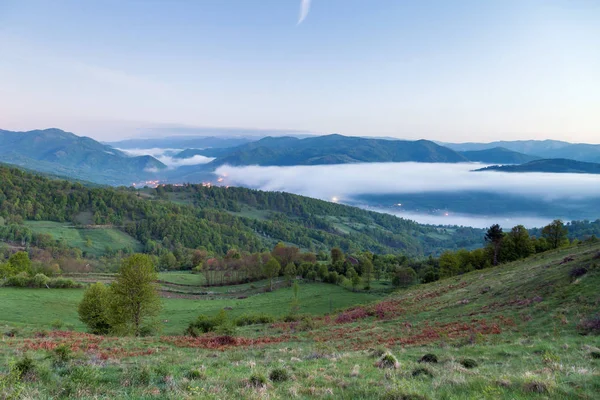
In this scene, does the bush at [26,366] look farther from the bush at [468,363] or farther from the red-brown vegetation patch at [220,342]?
the bush at [468,363]

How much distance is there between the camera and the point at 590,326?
61.6 feet

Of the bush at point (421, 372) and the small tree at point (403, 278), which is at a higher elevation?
the bush at point (421, 372)

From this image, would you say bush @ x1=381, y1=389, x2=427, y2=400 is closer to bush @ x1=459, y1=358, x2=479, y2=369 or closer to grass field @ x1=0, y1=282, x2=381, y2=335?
bush @ x1=459, y1=358, x2=479, y2=369

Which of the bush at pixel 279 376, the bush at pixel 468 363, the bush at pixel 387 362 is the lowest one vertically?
the bush at pixel 387 362

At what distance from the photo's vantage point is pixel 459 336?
2212 centimetres

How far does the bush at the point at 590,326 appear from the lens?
59.7 ft

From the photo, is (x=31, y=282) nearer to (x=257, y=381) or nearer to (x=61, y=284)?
(x=61, y=284)

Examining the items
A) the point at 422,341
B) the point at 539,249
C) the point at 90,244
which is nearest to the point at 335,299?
the point at 539,249

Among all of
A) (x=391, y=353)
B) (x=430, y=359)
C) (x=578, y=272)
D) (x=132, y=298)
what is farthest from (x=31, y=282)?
(x=578, y=272)

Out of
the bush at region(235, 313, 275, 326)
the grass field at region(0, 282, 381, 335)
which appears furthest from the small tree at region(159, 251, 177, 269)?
the bush at region(235, 313, 275, 326)

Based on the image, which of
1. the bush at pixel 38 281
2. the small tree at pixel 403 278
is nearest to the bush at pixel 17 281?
the bush at pixel 38 281

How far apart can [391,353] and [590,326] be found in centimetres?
1203

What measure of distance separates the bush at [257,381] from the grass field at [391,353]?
0.04 meters

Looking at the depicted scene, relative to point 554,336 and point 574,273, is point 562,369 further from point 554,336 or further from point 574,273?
point 574,273
